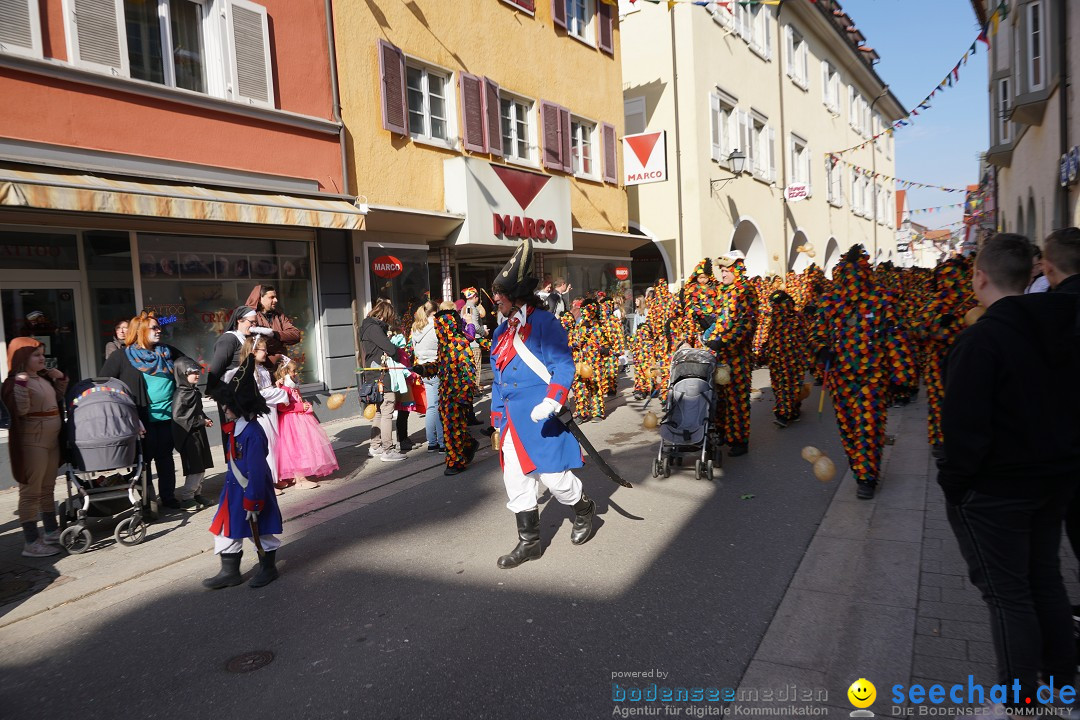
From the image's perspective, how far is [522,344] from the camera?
15.9 ft

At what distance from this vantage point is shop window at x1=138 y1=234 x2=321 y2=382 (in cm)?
945

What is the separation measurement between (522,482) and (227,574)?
198cm

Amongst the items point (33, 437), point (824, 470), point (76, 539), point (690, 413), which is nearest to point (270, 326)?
point (33, 437)

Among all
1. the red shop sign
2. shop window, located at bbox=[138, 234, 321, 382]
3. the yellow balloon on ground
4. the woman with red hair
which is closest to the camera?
the woman with red hair

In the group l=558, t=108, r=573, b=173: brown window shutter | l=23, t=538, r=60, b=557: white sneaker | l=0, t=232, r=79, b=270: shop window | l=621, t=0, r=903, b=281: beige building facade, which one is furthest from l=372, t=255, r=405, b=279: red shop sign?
l=621, t=0, r=903, b=281: beige building facade

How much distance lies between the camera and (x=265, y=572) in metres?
4.72

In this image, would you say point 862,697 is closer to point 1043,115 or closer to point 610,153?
point 1043,115

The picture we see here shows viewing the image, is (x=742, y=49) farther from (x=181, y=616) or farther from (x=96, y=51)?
(x=181, y=616)

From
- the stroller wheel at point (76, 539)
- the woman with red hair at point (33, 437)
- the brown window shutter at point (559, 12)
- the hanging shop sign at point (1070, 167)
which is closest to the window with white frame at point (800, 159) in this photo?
the brown window shutter at point (559, 12)

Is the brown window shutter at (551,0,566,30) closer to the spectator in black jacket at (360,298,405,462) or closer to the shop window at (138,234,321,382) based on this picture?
the shop window at (138,234,321,382)

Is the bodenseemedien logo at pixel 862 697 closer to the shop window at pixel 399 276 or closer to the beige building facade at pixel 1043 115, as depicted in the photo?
the shop window at pixel 399 276

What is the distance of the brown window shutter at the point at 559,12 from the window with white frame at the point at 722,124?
583cm

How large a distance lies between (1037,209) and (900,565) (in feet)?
48.6

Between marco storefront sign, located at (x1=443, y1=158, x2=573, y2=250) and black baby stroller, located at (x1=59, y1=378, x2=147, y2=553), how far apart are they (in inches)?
328
